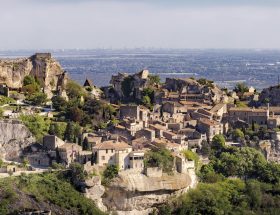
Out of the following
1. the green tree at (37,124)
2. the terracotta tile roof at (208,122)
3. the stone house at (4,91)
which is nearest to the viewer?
the green tree at (37,124)

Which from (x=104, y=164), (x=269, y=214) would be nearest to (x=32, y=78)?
(x=104, y=164)

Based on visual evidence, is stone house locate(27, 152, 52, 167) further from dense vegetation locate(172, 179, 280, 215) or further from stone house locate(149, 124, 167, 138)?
stone house locate(149, 124, 167, 138)

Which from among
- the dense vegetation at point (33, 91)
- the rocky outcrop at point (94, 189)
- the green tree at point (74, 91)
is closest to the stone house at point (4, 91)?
the dense vegetation at point (33, 91)

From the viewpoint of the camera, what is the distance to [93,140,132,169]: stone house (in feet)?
143

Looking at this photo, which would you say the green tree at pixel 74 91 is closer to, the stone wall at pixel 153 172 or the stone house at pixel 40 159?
the stone house at pixel 40 159

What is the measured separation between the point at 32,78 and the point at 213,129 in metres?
14.1

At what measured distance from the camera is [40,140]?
4650 cm

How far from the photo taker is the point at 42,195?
1618 inches

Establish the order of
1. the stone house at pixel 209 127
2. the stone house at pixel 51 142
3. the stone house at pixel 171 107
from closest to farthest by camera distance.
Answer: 1. the stone house at pixel 51 142
2. the stone house at pixel 209 127
3. the stone house at pixel 171 107

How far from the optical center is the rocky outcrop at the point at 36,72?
189 ft

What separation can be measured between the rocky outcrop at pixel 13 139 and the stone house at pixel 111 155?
469 cm

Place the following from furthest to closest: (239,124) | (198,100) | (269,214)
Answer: (198,100) < (239,124) < (269,214)

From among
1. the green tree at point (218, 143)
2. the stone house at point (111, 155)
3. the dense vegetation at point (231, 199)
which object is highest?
the stone house at point (111, 155)

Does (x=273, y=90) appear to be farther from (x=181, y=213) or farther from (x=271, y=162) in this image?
(x=181, y=213)
